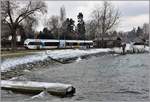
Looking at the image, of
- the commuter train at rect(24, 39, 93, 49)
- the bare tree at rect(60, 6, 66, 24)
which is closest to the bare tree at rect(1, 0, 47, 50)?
the commuter train at rect(24, 39, 93, 49)

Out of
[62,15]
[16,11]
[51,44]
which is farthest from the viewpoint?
[62,15]

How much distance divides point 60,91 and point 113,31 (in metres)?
101

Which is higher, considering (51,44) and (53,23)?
(53,23)

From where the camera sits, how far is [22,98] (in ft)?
57.3

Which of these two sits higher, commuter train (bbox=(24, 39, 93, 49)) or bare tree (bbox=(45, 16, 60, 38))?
bare tree (bbox=(45, 16, 60, 38))

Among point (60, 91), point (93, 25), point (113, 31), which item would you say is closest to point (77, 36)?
point (93, 25)

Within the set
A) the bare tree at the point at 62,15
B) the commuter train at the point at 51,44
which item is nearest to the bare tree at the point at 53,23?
the bare tree at the point at 62,15

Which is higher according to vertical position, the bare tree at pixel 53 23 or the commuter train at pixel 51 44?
the bare tree at pixel 53 23

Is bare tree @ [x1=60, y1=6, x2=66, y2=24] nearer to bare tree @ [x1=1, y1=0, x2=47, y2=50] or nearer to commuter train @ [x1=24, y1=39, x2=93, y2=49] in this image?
commuter train @ [x1=24, y1=39, x2=93, y2=49]

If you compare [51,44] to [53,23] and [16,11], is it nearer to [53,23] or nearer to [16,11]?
[16,11]

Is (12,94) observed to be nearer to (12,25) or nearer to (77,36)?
(12,25)

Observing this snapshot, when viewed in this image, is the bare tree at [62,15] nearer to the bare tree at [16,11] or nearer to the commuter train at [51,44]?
the commuter train at [51,44]

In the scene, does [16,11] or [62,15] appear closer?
[16,11]

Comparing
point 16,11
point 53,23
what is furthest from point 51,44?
point 53,23
